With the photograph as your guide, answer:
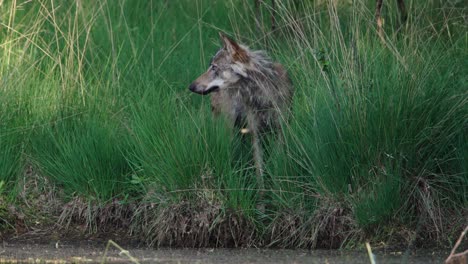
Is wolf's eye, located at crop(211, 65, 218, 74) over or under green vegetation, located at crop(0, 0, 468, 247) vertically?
over

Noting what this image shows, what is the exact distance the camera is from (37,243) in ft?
23.0

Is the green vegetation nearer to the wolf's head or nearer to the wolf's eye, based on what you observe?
the wolf's head

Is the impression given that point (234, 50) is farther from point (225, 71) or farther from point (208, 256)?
point (208, 256)

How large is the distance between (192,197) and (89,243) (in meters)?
0.78

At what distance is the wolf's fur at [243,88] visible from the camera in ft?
23.5

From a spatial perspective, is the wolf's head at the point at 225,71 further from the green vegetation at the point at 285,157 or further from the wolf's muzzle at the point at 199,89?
the green vegetation at the point at 285,157

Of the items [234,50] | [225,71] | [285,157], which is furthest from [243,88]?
[285,157]

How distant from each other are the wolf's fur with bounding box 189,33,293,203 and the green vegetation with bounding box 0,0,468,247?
0.16 metres

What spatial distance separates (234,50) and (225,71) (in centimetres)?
17

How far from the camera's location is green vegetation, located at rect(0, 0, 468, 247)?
21.4 feet

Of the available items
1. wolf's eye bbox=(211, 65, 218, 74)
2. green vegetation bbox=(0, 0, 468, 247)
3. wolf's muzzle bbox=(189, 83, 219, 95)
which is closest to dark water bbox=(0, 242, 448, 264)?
green vegetation bbox=(0, 0, 468, 247)

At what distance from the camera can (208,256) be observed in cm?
629

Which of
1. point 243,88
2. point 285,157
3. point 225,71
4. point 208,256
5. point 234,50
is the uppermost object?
point 234,50

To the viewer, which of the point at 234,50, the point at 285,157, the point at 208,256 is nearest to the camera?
the point at 208,256
